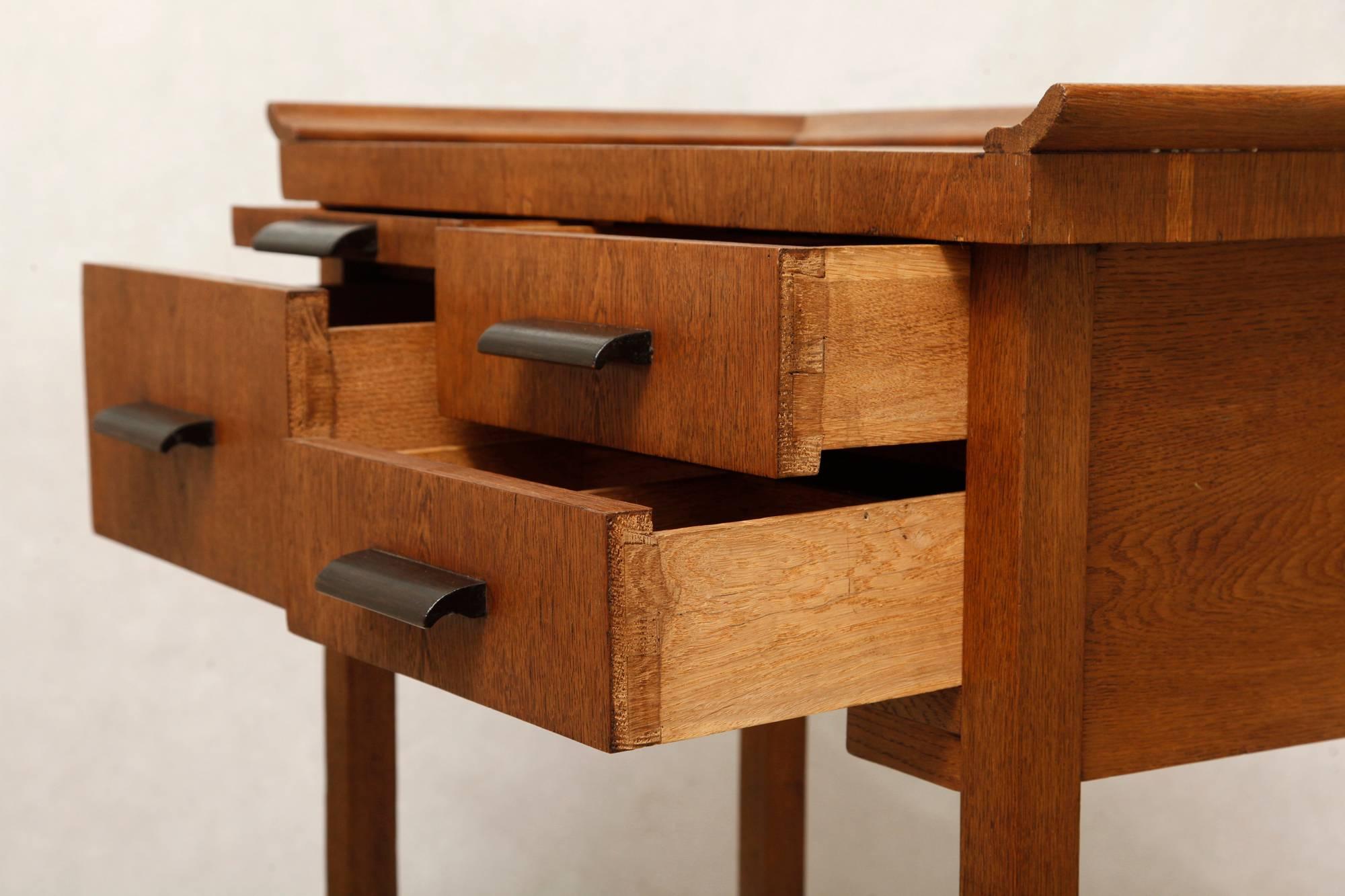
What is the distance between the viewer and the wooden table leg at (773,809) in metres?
1.67

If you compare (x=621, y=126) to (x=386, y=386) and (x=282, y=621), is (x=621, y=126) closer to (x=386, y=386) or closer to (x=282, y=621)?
(x=386, y=386)

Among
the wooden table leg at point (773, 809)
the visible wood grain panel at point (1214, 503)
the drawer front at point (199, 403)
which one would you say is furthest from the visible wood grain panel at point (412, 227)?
the wooden table leg at point (773, 809)

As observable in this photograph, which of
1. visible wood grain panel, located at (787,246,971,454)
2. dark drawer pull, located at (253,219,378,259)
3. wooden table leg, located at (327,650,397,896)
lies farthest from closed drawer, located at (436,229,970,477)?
wooden table leg, located at (327,650,397,896)

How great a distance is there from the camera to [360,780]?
4.95ft

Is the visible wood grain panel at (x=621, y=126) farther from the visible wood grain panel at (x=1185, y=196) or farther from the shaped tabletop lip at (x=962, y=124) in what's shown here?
the visible wood grain panel at (x=1185, y=196)

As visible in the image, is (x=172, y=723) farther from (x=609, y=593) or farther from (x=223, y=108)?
(x=609, y=593)

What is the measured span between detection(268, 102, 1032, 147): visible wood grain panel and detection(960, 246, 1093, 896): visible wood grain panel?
1.70 ft

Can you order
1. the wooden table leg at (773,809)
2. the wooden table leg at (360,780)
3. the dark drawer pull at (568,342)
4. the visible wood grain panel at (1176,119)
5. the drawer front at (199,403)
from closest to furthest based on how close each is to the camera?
the visible wood grain panel at (1176,119) < the dark drawer pull at (568,342) < the drawer front at (199,403) < the wooden table leg at (360,780) < the wooden table leg at (773,809)

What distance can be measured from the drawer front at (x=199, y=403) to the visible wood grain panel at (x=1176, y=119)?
1.57ft

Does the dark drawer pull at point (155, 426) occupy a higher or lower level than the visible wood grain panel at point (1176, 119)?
lower

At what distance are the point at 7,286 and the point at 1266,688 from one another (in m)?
1.45

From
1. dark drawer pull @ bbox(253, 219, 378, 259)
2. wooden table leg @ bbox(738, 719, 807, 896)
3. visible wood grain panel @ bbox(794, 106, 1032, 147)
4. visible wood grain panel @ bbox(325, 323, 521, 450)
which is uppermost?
visible wood grain panel @ bbox(794, 106, 1032, 147)

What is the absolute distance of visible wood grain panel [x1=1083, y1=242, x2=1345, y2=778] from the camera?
0.90 metres

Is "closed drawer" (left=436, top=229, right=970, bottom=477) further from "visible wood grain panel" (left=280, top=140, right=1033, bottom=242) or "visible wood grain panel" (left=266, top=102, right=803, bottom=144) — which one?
"visible wood grain panel" (left=266, top=102, right=803, bottom=144)
